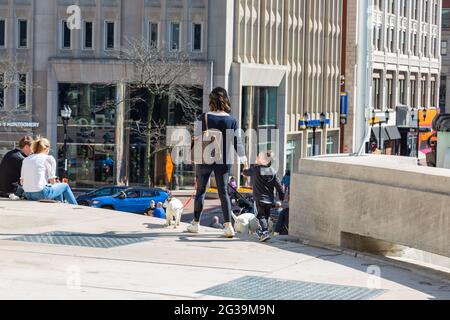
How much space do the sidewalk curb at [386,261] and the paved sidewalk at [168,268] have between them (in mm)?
116

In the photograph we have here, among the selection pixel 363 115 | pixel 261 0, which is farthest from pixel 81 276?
pixel 261 0

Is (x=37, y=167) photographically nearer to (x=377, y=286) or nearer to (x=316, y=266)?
(x=316, y=266)

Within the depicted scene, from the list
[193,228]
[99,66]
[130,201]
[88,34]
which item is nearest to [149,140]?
[99,66]

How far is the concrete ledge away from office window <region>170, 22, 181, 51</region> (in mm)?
44430

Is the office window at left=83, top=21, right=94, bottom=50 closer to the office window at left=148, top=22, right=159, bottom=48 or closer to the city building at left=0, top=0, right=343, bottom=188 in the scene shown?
the city building at left=0, top=0, right=343, bottom=188

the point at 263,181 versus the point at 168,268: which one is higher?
the point at 263,181

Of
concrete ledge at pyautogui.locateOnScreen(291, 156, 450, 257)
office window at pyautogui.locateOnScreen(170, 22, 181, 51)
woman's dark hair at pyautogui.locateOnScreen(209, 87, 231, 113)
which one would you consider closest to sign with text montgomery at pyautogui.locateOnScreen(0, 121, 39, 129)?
office window at pyautogui.locateOnScreen(170, 22, 181, 51)

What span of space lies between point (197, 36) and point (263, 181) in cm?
4168

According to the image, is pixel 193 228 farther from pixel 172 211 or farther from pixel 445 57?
pixel 445 57

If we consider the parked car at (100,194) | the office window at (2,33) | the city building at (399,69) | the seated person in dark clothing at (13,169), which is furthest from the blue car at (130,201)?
the city building at (399,69)

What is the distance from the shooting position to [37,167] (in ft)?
56.1

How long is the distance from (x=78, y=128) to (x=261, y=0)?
12.2 m

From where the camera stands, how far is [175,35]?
191 feet
